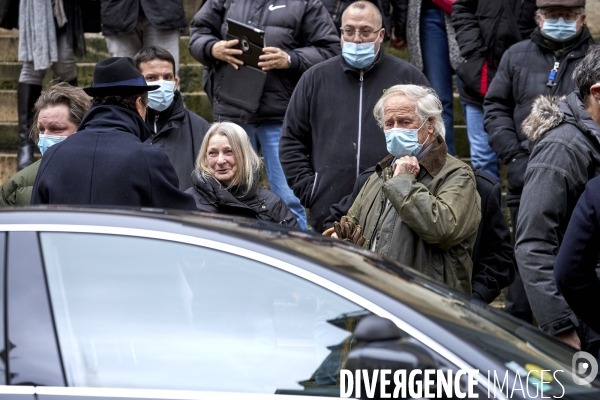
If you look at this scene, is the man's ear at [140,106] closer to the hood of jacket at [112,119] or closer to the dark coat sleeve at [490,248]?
the hood of jacket at [112,119]

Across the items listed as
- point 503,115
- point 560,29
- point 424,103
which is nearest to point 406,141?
point 424,103

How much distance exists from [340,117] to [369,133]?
22 centimetres

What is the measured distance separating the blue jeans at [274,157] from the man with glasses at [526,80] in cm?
155

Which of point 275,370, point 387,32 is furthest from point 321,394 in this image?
point 387,32

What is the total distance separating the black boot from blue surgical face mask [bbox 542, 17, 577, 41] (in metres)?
4.45

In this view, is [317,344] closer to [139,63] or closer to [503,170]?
[139,63]

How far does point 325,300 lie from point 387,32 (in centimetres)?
548

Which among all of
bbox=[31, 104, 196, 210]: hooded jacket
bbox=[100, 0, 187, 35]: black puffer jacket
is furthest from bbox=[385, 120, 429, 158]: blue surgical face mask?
bbox=[100, 0, 187, 35]: black puffer jacket

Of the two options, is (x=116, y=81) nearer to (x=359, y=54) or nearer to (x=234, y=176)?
(x=234, y=176)

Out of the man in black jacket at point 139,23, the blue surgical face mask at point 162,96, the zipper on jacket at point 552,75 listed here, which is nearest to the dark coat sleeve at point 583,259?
the zipper on jacket at point 552,75

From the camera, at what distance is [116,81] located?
4801 millimetres

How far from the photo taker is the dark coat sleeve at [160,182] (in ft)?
14.6

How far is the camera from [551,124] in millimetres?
Answer: 4387

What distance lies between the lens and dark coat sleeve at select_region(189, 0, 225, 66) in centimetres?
707
